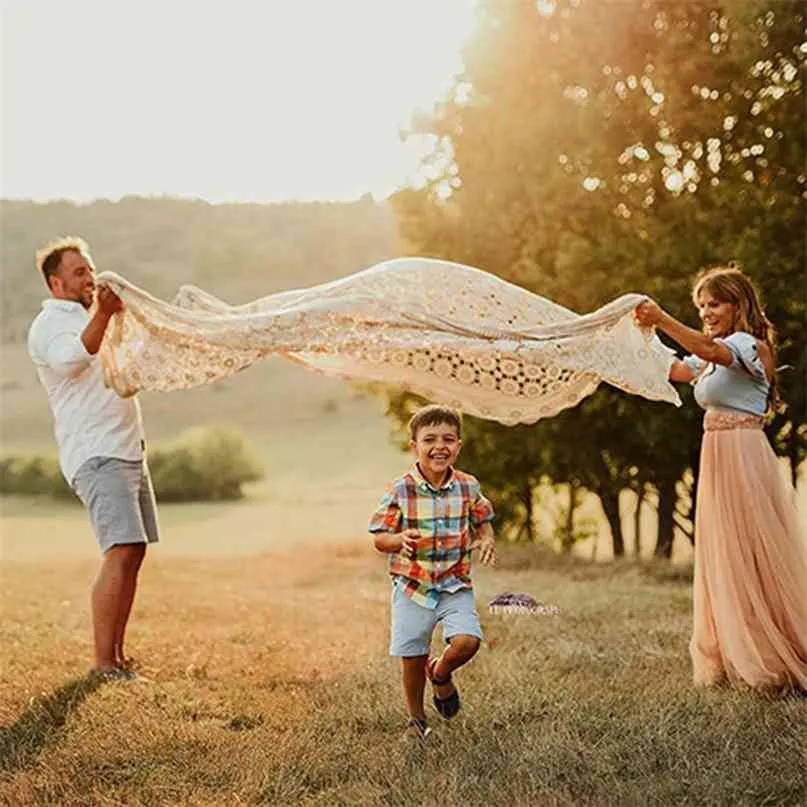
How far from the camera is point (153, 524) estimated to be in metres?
7.29

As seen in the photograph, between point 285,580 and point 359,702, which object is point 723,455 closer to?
point 359,702

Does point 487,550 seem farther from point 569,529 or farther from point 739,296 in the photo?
point 569,529

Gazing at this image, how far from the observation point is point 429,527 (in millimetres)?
5332

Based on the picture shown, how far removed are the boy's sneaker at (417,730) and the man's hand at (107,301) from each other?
247 centimetres

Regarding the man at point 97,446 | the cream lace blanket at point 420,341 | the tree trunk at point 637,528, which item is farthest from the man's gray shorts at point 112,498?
the tree trunk at point 637,528

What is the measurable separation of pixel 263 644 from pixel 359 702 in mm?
2283

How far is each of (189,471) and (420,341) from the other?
15194mm

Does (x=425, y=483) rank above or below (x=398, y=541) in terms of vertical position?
above

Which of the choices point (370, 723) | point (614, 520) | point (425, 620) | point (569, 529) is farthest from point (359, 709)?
point (569, 529)

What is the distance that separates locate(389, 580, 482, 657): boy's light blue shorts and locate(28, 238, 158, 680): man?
2.08m

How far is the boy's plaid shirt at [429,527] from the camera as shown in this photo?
5.32 meters

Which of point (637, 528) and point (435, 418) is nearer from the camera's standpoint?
point (435, 418)

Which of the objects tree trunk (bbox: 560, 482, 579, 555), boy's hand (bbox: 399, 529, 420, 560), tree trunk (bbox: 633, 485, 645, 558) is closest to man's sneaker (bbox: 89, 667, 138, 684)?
boy's hand (bbox: 399, 529, 420, 560)

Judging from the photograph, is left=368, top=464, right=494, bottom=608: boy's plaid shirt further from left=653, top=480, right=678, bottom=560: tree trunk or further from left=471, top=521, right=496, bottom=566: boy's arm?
left=653, top=480, right=678, bottom=560: tree trunk
